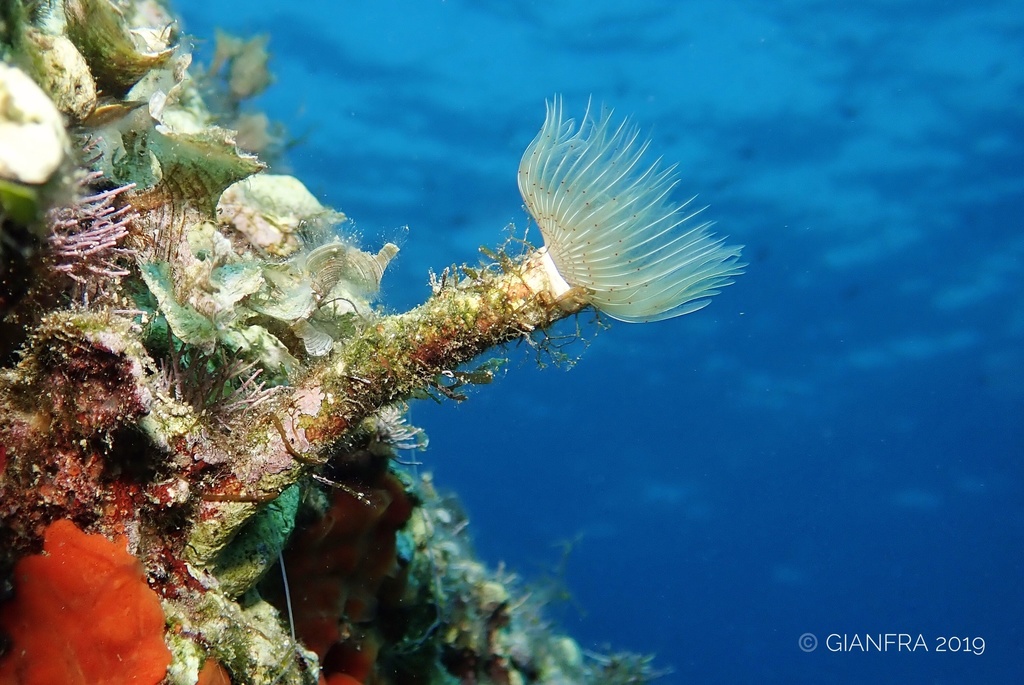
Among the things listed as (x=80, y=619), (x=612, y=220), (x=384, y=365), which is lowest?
(x=80, y=619)

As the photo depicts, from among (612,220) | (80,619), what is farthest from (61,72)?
(612,220)

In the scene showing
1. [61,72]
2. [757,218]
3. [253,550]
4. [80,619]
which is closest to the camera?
[80,619]

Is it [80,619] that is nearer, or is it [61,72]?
[80,619]

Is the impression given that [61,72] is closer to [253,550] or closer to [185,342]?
[185,342]

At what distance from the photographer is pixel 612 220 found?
2303mm

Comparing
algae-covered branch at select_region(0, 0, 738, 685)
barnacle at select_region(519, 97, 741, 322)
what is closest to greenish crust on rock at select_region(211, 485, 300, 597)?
algae-covered branch at select_region(0, 0, 738, 685)

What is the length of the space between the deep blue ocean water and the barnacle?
0.18 metres

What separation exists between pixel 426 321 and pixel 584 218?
0.68 meters

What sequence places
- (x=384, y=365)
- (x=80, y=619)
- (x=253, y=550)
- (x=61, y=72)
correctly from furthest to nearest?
(x=253, y=550) → (x=384, y=365) → (x=61, y=72) → (x=80, y=619)

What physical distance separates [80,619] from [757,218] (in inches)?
768

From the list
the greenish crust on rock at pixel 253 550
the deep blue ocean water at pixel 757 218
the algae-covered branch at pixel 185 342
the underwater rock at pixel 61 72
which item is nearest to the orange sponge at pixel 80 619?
the algae-covered branch at pixel 185 342

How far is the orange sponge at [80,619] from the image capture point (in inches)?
71.6

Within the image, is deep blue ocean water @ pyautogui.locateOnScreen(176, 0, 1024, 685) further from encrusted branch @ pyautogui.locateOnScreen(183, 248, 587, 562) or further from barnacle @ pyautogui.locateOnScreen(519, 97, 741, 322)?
encrusted branch @ pyautogui.locateOnScreen(183, 248, 587, 562)

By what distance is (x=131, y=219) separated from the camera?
2.48 meters
